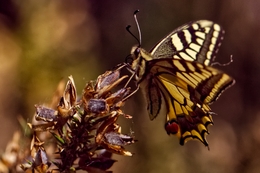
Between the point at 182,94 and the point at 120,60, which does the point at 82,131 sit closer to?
the point at 182,94

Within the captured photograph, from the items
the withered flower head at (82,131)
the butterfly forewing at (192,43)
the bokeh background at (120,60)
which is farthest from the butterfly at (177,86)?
the bokeh background at (120,60)

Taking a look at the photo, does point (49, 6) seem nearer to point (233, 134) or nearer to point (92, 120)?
point (233, 134)

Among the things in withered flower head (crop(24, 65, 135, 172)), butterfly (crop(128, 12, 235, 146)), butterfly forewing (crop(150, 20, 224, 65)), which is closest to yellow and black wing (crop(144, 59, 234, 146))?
butterfly (crop(128, 12, 235, 146))

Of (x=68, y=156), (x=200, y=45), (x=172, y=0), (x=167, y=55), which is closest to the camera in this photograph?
(x=68, y=156)

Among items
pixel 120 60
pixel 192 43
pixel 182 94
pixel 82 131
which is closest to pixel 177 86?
pixel 182 94

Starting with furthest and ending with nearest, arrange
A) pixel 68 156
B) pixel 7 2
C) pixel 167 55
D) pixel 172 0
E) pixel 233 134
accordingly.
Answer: pixel 172 0
pixel 7 2
pixel 233 134
pixel 167 55
pixel 68 156

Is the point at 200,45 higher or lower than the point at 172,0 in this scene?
lower

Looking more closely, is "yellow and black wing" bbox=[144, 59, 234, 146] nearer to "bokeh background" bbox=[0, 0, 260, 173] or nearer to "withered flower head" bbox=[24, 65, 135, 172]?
"withered flower head" bbox=[24, 65, 135, 172]

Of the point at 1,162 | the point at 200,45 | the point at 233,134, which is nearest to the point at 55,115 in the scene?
the point at 1,162
